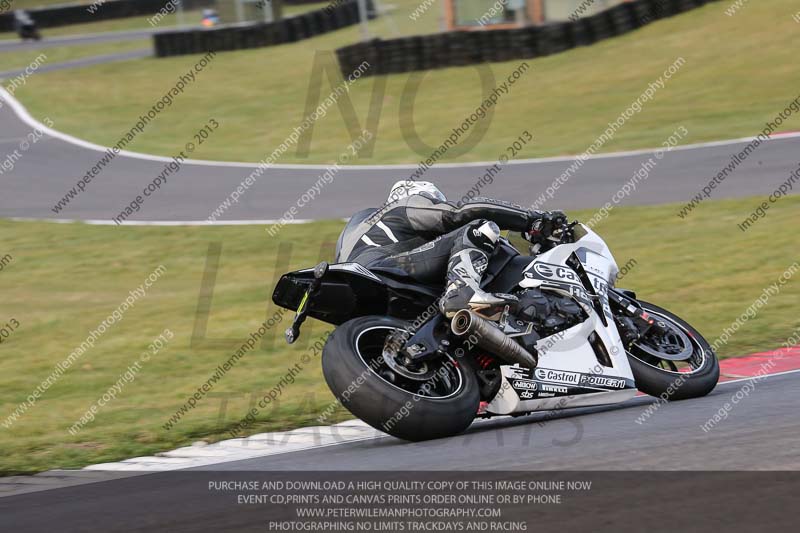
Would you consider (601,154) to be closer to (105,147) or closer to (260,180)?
(260,180)

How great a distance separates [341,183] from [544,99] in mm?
6791

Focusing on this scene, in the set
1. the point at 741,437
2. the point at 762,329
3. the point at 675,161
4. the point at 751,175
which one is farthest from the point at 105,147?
the point at 741,437

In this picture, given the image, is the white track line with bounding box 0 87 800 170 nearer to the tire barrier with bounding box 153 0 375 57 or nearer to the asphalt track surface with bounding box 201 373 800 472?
Result: the tire barrier with bounding box 153 0 375 57

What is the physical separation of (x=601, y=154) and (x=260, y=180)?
566 centimetres

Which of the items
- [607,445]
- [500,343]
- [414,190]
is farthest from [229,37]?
[607,445]

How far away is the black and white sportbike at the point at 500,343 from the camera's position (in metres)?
5.70

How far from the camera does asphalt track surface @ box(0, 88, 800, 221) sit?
50.0 feet

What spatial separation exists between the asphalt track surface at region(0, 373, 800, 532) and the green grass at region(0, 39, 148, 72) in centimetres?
3153

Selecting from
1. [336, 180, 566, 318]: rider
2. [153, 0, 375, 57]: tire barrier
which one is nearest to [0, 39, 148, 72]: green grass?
[153, 0, 375, 57]: tire barrier

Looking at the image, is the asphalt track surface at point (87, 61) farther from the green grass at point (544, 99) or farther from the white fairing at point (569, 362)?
the white fairing at point (569, 362)

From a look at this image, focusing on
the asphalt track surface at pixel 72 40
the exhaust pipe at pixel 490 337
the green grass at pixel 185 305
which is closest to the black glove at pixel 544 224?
the exhaust pipe at pixel 490 337

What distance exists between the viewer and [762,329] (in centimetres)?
901

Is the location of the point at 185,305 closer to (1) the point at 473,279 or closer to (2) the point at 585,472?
(1) the point at 473,279

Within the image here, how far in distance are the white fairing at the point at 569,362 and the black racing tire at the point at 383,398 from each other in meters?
0.33
